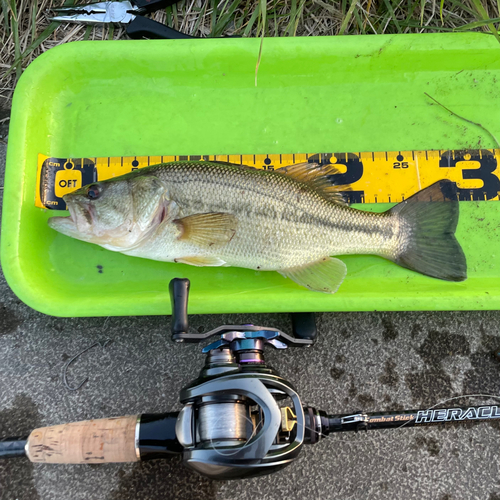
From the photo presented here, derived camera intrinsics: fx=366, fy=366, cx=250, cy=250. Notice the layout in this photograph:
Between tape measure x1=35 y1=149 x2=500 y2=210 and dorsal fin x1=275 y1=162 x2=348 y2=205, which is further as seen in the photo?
tape measure x1=35 y1=149 x2=500 y2=210

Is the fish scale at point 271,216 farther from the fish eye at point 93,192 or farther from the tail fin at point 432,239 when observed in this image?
the fish eye at point 93,192

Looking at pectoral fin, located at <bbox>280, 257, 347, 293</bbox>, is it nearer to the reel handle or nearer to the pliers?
the reel handle

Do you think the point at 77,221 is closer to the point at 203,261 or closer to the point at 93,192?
the point at 93,192

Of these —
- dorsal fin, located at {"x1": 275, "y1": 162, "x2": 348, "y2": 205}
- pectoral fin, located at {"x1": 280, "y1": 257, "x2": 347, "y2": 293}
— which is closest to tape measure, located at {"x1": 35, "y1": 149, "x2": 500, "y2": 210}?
dorsal fin, located at {"x1": 275, "y1": 162, "x2": 348, "y2": 205}

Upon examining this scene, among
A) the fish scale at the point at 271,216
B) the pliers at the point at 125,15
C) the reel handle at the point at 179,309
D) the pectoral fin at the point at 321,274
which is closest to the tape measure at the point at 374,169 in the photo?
the fish scale at the point at 271,216

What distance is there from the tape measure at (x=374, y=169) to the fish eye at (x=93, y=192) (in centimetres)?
28

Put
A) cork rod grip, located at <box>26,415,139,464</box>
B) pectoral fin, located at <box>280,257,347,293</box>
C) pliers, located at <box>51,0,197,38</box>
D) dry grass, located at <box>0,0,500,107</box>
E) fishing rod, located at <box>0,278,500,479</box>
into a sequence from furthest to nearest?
1. dry grass, located at <box>0,0,500,107</box>
2. pliers, located at <box>51,0,197,38</box>
3. pectoral fin, located at <box>280,257,347,293</box>
4. cork rod grip, located at <box>26,415,139,464</box>
5. fishing rod, located at <box>0,278,500,479</box>

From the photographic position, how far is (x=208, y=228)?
1.65m

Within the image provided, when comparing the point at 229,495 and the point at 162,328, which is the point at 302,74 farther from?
the point at 229,495

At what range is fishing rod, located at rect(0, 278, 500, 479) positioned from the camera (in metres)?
1.07

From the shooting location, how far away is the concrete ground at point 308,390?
68.7 inches

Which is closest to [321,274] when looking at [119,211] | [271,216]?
[271,216]

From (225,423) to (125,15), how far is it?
2277 millimetres

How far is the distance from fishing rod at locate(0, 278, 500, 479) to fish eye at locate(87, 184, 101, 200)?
2.11 feet
